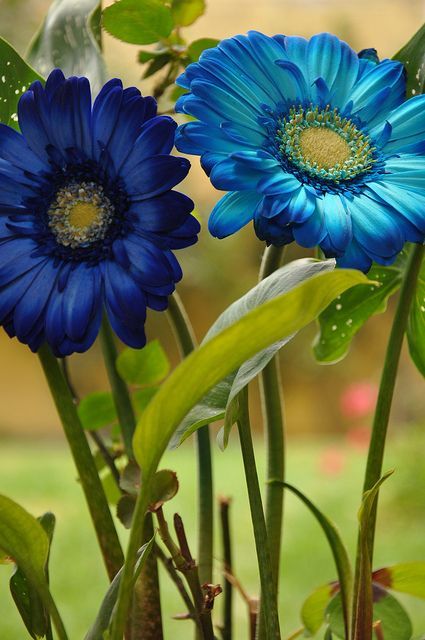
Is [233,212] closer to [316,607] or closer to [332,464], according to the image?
[316,607]

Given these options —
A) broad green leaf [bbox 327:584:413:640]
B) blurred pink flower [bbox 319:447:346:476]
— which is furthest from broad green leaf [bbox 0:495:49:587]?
blurred pink flower [bbox 319:447:346:476]

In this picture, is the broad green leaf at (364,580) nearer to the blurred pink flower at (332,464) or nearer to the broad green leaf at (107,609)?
the broad green leaf at (107,609)

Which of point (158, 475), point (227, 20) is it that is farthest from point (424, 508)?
point (227, 20)

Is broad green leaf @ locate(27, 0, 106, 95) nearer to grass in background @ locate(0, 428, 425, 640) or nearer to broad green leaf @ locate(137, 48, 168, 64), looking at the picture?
broad green leaf @ locate(137, 48, 168, 64)

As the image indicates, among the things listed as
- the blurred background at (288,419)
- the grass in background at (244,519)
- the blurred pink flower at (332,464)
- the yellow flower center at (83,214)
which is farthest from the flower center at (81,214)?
the blurred pink flower at (332,464)

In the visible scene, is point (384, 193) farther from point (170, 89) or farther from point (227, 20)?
point (227, 20)
